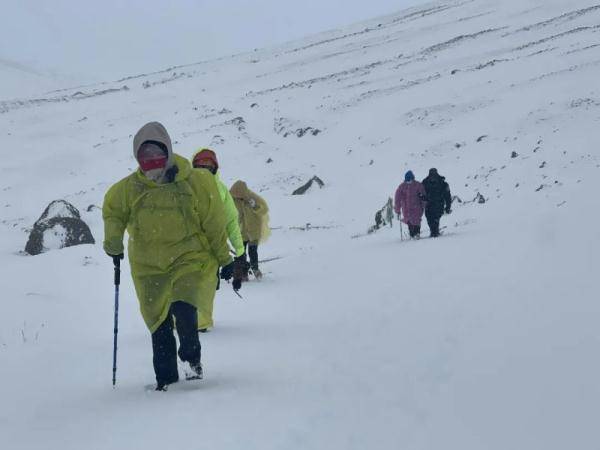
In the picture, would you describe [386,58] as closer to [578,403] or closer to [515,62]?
[515,62]

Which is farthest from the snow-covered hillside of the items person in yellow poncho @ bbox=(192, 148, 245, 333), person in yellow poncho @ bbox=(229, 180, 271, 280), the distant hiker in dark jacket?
person in yellow poncho @ bbox=(229, 180, 271, 280)

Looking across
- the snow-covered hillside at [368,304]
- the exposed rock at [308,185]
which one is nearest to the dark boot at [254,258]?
the snow-covered hillside at [368,304]

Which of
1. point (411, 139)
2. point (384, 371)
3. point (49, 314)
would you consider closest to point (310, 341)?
point (384, 371)

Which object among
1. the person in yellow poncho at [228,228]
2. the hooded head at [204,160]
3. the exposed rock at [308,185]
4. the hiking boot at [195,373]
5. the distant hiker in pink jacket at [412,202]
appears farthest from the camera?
the exposed rock at [308,185]

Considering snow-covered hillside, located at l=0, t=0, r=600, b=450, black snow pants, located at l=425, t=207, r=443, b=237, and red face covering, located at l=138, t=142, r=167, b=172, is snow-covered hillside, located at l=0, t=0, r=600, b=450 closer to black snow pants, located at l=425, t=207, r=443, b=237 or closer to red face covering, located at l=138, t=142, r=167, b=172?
black snow pants, located at l=425, t=207, r=443, b=237

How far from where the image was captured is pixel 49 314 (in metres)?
9.81

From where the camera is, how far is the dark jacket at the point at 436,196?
16391mm

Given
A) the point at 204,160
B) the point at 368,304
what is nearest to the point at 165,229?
the point at 204,160

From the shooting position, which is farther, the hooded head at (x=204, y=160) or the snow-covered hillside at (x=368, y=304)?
the hooded head at (x=204, y=160)

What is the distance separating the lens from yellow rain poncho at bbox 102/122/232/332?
498 centimetres

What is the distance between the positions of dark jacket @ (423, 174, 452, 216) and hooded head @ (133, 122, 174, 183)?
12140 mm

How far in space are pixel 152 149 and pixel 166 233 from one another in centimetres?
60

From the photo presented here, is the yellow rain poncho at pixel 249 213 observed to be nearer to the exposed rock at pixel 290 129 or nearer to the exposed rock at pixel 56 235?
the exposed rock at pixel 56 235

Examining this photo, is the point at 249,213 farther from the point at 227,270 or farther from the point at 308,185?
the point at 308,185
